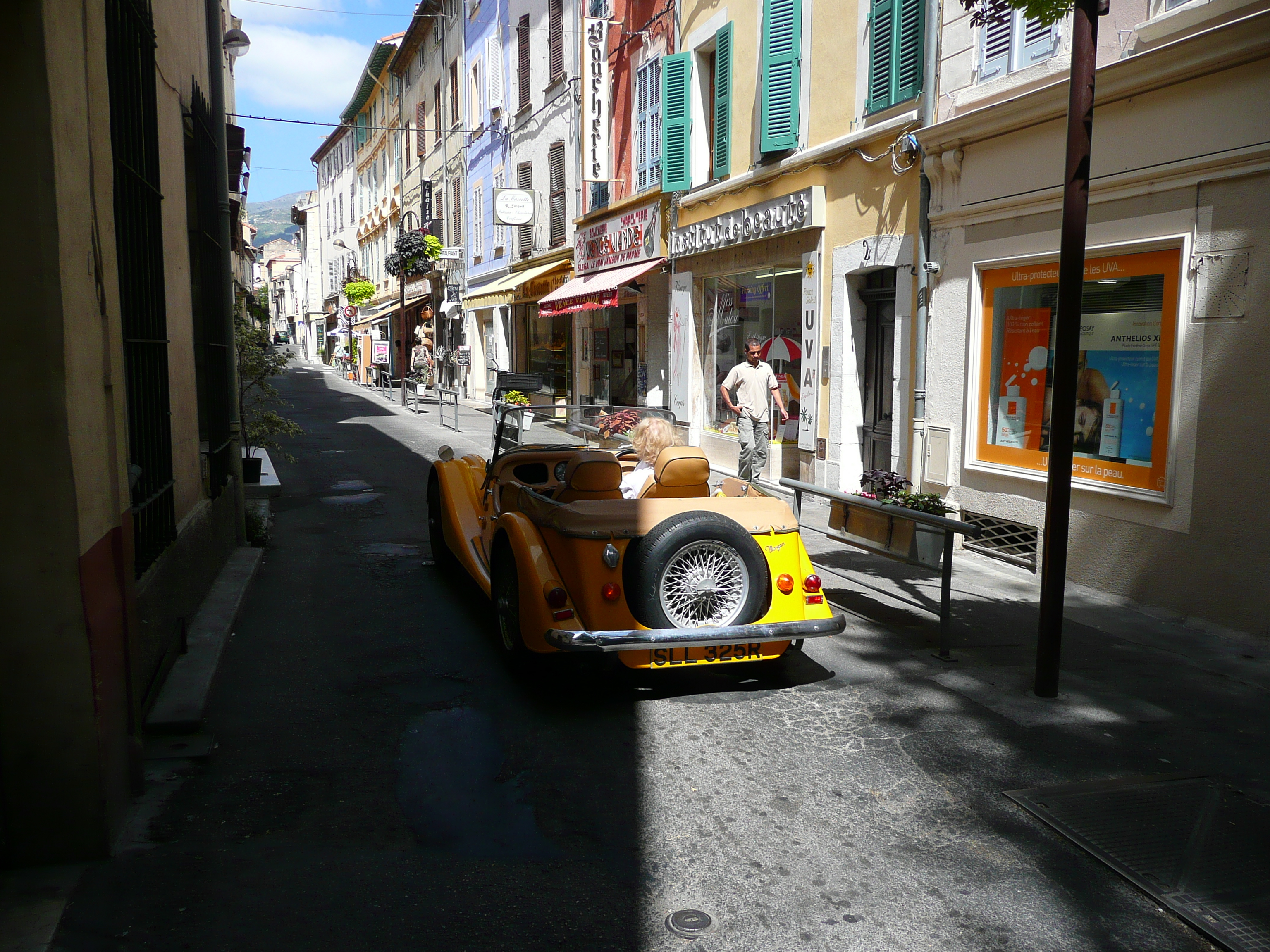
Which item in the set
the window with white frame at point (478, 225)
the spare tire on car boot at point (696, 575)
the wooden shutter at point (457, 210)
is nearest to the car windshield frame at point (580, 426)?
the spare tire on car boot at point (696, 575)

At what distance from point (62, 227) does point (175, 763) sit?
7.41ft

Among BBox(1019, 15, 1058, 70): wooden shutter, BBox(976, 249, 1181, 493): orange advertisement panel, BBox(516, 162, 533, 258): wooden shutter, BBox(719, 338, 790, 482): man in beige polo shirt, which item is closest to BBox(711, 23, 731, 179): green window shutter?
BBox(719, 338, 790, 482): man in beige polo shirt

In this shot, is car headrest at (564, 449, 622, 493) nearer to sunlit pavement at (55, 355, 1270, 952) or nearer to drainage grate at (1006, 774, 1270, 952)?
sunlit pavement at (55, 355, 1270, 952)

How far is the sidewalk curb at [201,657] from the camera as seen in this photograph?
15.2 ft

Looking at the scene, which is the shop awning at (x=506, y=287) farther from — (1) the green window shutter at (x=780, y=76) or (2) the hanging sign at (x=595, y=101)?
(1) the green window shutter at (x=780, y=76)

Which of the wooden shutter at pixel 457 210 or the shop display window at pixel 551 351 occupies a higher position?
the wooden shutter at pixel 457 210

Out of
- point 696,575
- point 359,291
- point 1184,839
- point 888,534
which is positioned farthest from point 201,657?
point 359,291

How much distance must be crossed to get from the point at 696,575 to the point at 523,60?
71.5 feet

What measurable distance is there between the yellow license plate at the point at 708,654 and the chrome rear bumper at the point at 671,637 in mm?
70

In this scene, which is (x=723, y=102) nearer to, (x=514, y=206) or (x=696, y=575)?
(x=514, y=206)

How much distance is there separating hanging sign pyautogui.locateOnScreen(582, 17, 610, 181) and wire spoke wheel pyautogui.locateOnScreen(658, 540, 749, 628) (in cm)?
1485

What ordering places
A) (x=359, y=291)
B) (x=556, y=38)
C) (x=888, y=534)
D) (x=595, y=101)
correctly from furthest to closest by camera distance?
1. (x=359, y=291)
2. (x=556, y=38)
3. (x=595, y=101)
4. (x=888, y=534)

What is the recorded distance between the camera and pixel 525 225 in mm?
25078

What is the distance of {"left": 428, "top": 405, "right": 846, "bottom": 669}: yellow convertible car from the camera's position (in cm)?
487
